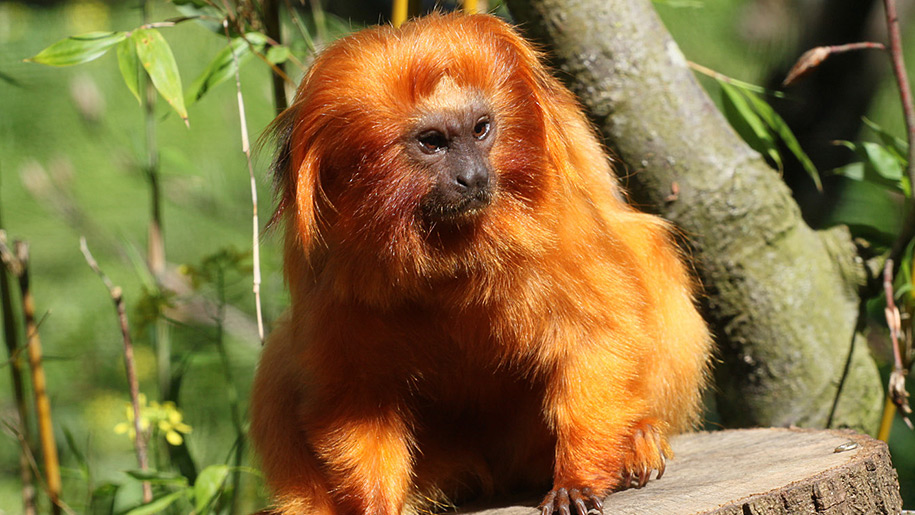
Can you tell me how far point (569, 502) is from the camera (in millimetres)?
2062

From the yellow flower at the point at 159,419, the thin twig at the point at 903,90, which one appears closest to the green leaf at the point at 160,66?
the yellow flower at the point at 159,419

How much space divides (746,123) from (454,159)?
159 centimetres

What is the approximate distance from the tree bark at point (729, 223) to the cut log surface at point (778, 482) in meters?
0.69

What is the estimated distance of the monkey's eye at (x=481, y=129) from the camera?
2.00m

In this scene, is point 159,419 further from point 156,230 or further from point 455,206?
point 455,206

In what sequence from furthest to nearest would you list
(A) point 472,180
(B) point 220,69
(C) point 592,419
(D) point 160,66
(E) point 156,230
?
(E) point 156,230 < (B) point 220,69 < (D) point 160,66 < (C) point 592,419 < (A) point 472,180

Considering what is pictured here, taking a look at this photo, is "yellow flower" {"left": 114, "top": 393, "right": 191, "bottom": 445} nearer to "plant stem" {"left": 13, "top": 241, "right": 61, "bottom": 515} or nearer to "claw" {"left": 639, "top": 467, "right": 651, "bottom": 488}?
"plant stem" {"left": 13, "top": 241, "right": 61, "bottom": 515}

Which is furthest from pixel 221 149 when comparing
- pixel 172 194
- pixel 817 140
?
pixel 817 140

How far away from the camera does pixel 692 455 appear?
2.49 metres

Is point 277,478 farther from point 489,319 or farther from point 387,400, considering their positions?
point 489,319

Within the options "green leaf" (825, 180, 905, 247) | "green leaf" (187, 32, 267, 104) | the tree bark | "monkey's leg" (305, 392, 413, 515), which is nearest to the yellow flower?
"monkey's leg" (305, 392, 413, 515)

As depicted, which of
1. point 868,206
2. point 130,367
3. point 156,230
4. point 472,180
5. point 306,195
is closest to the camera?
point 472,180

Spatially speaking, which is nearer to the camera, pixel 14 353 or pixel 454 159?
pixel 454 159

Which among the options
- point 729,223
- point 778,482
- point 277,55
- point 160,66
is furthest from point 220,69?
point 778,482
